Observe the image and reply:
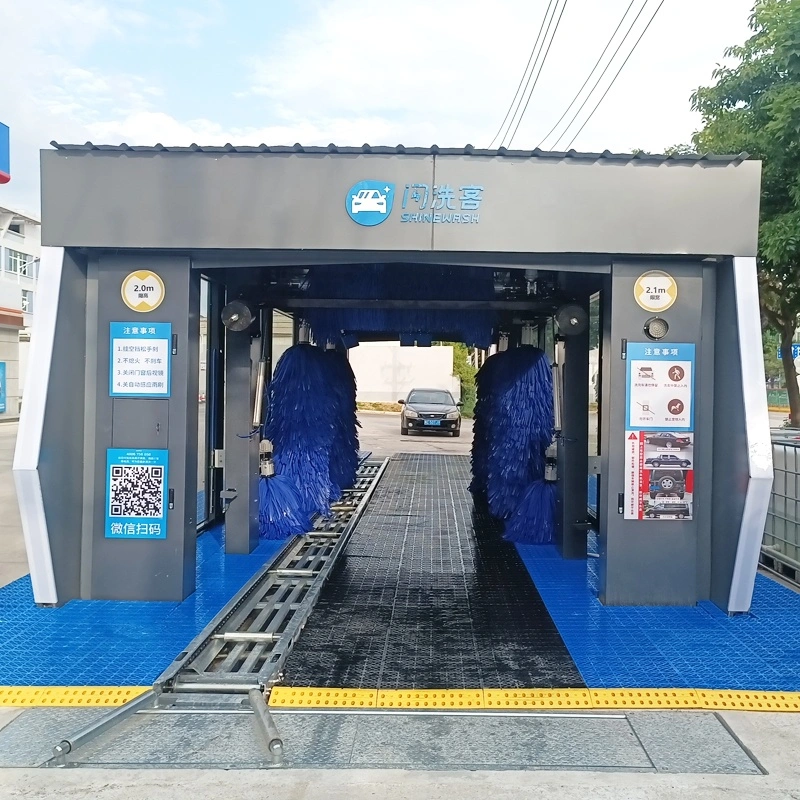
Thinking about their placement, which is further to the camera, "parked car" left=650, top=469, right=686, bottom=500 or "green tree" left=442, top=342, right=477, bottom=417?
"green tree" left=442, top=342, right=477, bottom=417

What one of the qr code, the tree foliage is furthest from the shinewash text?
the tree foliage

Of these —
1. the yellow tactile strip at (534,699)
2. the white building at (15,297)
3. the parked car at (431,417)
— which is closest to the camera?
the yellow tactile strip at (534,699)

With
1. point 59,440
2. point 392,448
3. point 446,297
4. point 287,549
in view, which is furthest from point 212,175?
point 392,448

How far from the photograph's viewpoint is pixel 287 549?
6.85m

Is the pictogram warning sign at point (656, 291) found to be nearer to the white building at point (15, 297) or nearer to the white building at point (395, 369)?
the white building at point (15, 297)

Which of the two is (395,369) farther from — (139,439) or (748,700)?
(748,700)

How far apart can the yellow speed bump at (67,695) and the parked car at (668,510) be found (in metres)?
3.54

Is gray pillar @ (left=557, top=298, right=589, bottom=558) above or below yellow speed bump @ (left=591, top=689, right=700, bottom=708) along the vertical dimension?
above

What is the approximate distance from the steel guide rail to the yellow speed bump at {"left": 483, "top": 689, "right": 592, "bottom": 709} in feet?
3.89

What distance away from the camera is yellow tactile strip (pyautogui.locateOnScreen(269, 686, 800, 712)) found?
12.2 ft

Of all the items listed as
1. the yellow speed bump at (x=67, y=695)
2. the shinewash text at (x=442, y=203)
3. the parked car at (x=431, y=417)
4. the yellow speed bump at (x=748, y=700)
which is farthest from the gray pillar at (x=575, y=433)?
the parked car at (x=431, y=417)

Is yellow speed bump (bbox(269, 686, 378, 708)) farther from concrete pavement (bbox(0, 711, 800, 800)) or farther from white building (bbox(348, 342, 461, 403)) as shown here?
white building (bbox(348, 342, 461, 403))

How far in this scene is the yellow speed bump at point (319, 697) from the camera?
372 cm

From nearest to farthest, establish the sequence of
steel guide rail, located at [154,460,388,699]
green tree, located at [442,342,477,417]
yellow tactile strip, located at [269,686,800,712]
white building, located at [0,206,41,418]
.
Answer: yellow tactile strip, located at [269,686,800,712] < steel guide rail, located at [154,460,388,699] < white building, located at [0,206,41,418] < green tree, located at [442,342,477,417]
